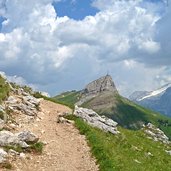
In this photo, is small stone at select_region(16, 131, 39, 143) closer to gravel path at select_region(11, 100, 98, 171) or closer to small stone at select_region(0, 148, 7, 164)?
gravel path at select_region(11, 100, 98, 171)

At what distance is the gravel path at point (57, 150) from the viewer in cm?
2684

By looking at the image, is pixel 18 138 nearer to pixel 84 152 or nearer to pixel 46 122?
pixel 84 152

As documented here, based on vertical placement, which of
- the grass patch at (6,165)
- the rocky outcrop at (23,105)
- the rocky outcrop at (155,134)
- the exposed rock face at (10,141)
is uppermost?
the rocky outcrop at (23,105)

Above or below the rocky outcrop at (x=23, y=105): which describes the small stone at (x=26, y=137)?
below

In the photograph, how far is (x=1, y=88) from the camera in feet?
144

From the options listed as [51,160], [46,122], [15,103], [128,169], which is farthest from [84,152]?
[15,103]

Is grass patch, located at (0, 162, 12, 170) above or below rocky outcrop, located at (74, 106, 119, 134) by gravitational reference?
below

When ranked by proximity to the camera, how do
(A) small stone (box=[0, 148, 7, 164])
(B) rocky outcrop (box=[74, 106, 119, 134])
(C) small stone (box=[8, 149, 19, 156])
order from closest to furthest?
(A) small stone (box=[0, 148, 7, 164]) < (C) small stone (box=[8, 149, 19, 156]) < (B) rocky outcrop (box=[74, 106, 119, 134])

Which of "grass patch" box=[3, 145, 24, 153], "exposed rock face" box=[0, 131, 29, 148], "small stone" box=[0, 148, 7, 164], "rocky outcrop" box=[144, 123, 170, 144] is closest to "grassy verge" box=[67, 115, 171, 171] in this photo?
"exposed rock face" box=[0, 131, 29, 148]

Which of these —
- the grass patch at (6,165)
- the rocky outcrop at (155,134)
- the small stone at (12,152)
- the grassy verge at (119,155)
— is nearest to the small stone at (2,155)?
the grass patch at (6,165)

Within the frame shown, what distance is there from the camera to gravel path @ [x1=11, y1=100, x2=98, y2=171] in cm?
2684

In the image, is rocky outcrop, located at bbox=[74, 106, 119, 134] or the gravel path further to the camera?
rocky outcrop, located at bbox=[74, 106, 119, 134]

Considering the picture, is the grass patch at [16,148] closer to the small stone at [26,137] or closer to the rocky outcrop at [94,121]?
the small stone at [26,137]

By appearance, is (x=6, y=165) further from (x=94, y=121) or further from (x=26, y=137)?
(x=94, y=121)
